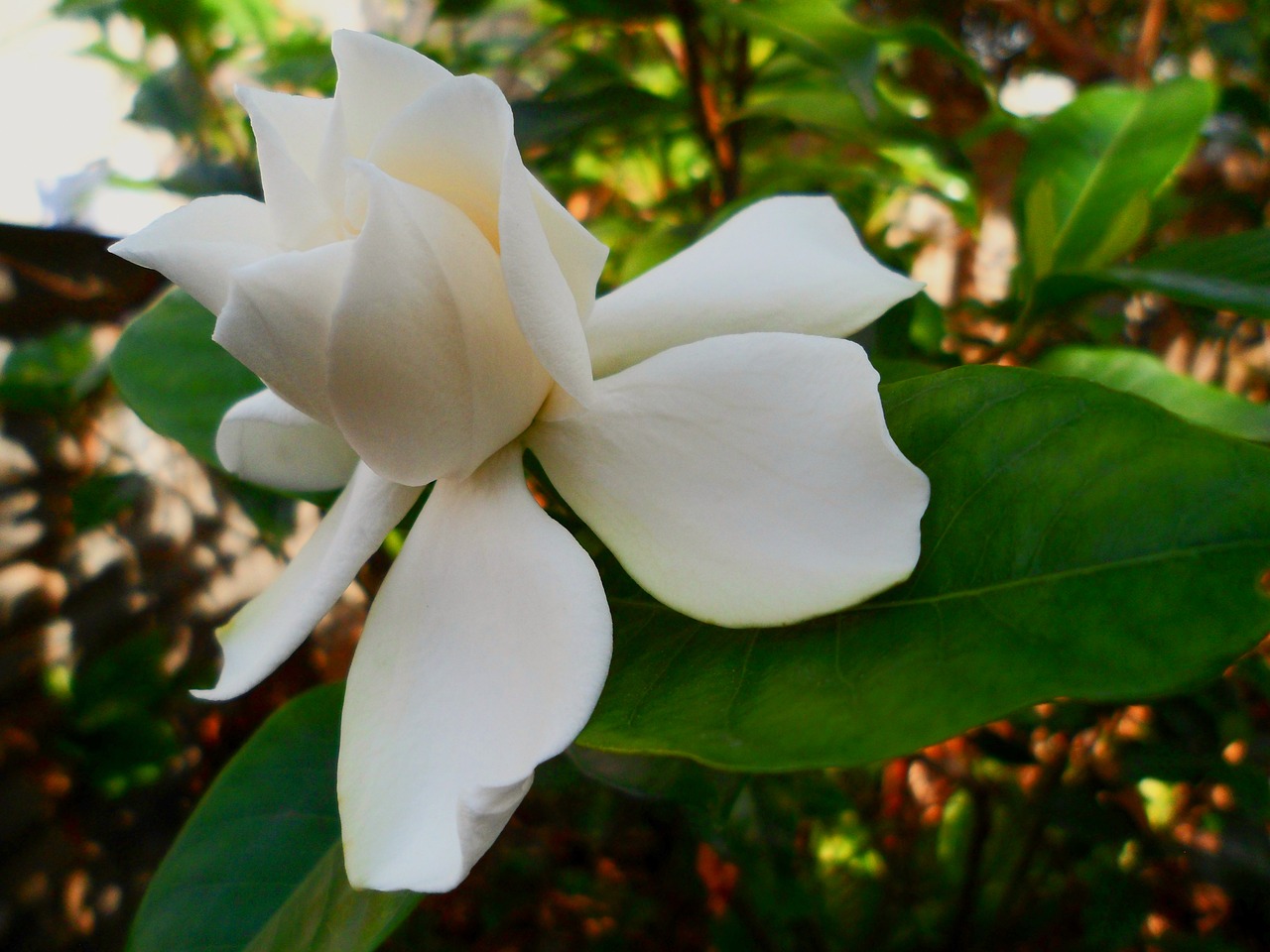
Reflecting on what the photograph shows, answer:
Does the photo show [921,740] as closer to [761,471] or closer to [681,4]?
[761,471]

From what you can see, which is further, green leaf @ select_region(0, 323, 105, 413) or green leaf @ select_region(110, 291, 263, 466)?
green leaf @ select_region(0, 323, 105, 413)

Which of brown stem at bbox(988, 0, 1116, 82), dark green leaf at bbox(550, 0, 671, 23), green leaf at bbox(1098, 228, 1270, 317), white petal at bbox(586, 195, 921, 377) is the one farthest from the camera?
brown stem at bbox(988, 0, 1116, 82)

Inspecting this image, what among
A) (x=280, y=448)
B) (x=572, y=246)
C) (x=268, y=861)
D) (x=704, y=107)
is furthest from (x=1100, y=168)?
(x=268, y=861)

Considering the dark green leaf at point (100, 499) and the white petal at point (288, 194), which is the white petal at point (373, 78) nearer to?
the white petal at point (288, 194)

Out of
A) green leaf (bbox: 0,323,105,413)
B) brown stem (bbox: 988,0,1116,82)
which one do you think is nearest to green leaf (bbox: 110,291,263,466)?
green leaf (bbox: 0,323,105,413)

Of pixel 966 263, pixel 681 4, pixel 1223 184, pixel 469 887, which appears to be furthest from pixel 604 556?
pixel 966 263

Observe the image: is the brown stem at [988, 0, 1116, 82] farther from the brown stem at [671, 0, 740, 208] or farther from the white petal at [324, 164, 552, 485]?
the white petal at [324, 164, 552, 485]

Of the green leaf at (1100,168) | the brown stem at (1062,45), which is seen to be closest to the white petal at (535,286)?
the green leaf at (1100,168)
